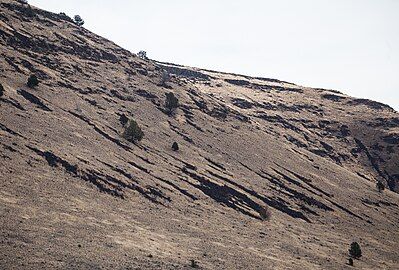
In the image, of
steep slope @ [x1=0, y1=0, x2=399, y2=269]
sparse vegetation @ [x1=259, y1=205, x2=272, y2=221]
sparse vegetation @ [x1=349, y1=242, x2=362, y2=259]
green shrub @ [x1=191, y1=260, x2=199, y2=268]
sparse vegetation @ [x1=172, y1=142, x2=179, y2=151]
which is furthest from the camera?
sparse vegetation @ [x1=172, y1=142, x2=179, y2=151]

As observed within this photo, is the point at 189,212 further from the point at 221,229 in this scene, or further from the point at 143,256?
the point at 143,256

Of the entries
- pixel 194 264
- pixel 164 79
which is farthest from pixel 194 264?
pixel 164 79

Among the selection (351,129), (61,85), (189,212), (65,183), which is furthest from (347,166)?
(65,183)

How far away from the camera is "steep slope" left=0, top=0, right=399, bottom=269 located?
28.2m

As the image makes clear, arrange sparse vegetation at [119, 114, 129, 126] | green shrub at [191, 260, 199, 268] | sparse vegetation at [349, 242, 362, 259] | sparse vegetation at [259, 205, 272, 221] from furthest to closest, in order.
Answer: sparse vegetation at [119, 114, 129, 126] < sparse vegetation at [259, 205, 272, 221] < sparse vegetation at [349, 242, 362, 259] < green shrub at [191, 260, 199, 268]

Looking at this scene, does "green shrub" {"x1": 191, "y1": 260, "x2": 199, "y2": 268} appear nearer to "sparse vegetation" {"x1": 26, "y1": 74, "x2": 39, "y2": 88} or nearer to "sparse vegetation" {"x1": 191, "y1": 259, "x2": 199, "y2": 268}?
"sparse vegetation" {"x1": 191, "y1": 259, "x2": 199, "y2": 268}

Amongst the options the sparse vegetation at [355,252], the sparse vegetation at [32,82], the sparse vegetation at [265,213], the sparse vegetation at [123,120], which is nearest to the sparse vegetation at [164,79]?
the sparse vegetation at [123,120]

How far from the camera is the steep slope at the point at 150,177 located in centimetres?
2819

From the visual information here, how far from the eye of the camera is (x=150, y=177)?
4541 cm

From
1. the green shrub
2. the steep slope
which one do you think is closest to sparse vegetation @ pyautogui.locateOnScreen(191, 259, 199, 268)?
the green shrub

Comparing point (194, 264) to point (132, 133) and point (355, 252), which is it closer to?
point (355, 252)

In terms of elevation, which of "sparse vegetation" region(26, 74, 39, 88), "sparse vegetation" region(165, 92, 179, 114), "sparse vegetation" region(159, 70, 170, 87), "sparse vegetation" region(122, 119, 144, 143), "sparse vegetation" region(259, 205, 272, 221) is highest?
"sparse vegetation" region(159, 70, 170, 87)

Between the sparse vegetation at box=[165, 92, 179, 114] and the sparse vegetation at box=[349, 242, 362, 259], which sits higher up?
the sparse vegetation at box=[165, 92, 179, 114]

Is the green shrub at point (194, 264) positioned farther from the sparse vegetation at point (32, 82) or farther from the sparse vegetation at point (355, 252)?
the sparse vegetation at point (32, 82)
